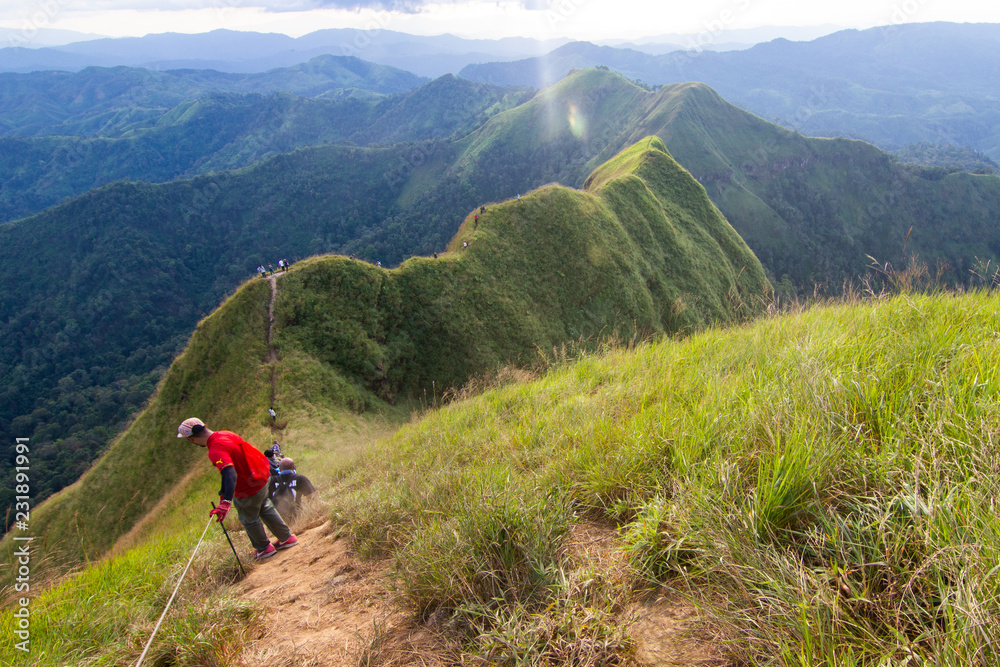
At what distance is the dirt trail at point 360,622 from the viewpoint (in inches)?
94.6

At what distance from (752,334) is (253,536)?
746 cm

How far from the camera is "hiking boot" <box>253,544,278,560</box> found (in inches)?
235

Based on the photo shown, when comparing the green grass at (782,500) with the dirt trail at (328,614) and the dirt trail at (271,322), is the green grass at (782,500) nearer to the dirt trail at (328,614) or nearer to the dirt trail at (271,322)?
the dirt trail at (328,614)

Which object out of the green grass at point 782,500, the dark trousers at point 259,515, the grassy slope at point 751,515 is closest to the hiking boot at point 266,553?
the dark trousers at point 259,515

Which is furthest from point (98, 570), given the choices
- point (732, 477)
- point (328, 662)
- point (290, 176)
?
point (290, 176)

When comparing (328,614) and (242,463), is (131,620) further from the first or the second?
(242,463)

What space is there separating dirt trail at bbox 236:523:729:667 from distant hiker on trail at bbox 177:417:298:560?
1.39 metres

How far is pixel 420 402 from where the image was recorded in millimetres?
25250

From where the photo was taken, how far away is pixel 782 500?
2.56 m

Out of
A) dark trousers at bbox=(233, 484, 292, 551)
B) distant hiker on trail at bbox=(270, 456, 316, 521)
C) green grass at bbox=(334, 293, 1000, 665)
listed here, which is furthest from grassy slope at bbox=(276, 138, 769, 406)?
green grass at bbox=(334, 293, 1000, 665)

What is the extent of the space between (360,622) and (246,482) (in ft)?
13.4

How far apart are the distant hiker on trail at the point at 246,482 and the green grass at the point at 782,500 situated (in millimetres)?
2141

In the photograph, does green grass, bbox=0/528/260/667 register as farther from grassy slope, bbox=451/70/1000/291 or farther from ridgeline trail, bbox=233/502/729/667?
grassy slope, bbox=451/70/1000/291

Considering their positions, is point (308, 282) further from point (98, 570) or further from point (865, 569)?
point (865, 569)
